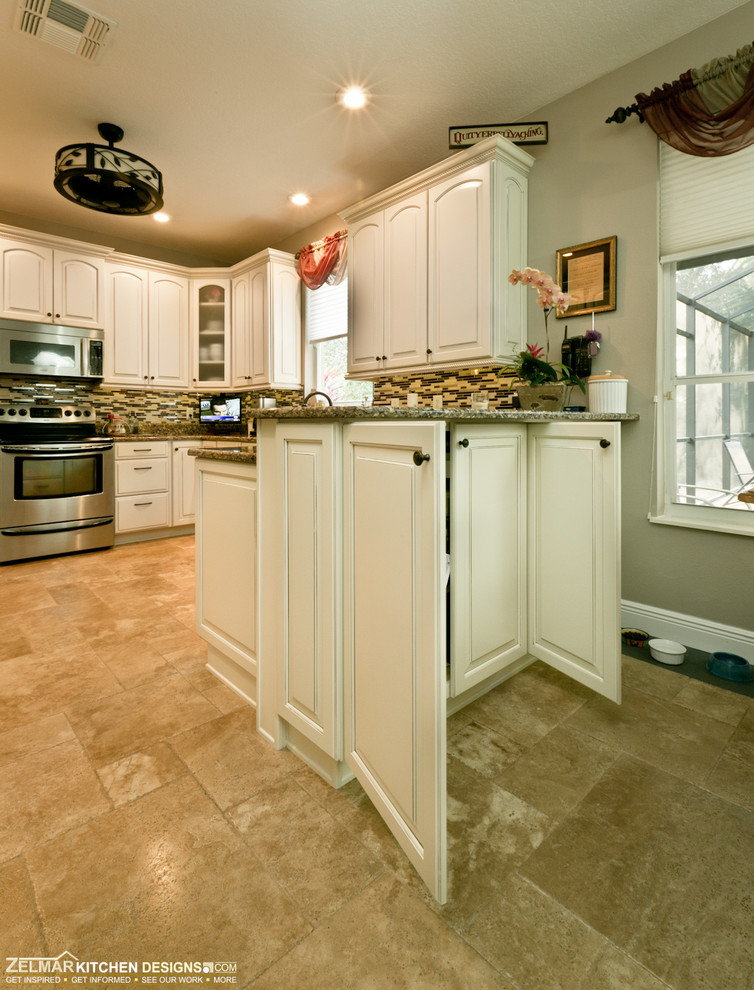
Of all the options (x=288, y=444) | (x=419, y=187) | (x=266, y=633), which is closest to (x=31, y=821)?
(x=266, y=633)

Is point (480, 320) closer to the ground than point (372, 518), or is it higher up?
higher up

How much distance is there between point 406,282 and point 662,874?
10.1ft

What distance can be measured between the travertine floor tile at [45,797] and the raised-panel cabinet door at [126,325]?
3865 millimetres

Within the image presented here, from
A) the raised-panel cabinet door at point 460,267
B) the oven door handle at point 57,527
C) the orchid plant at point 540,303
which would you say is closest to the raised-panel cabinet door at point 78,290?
the oven door handle at point 57,527

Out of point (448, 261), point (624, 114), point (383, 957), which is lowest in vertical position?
point (383, 957)

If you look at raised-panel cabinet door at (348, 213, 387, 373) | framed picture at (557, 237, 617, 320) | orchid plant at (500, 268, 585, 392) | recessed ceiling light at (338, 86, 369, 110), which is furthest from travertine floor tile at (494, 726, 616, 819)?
recessed ceiling light at (338, 86, 369, 110)

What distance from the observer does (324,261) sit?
407cm

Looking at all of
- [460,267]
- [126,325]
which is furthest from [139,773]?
[126,325]

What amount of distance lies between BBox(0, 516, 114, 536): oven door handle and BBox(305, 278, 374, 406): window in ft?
7.19

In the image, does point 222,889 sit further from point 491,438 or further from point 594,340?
point 594,340

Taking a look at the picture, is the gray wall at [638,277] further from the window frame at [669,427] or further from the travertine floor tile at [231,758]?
the travertine floor tile at [231,758]

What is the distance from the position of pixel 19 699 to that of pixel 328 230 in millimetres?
4034

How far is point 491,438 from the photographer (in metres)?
1.63

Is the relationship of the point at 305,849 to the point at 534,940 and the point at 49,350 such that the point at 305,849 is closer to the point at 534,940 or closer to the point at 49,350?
the point at 534,940
